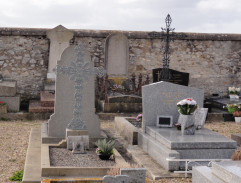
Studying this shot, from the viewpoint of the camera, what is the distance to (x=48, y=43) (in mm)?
15336

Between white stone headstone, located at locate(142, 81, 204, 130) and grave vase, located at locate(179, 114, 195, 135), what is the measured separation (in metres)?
0.88

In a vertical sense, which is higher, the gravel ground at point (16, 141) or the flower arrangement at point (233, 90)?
the flower arrangement at point (233, 90)

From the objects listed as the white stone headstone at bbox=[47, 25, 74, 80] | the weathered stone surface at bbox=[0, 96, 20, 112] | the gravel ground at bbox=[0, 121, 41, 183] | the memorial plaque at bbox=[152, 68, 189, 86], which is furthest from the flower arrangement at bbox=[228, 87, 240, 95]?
the weathered stone surface at bbox=[0, 96, 20, 112]

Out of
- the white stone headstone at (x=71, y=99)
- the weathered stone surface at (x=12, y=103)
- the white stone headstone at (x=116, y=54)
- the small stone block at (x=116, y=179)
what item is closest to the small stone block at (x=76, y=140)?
the white stone headstone at (x=71, y=99)

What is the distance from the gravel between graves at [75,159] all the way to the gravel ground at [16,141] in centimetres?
60

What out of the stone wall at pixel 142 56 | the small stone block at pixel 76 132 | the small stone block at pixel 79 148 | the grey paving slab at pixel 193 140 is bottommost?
the small stone block at pixel 79 148

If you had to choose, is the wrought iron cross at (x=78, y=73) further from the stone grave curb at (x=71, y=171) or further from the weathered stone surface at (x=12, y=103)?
the weathered stone surface at (x=12, y=103)

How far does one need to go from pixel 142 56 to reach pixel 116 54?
1252 mm

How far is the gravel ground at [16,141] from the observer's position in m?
6.79

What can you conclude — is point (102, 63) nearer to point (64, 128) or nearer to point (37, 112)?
point (37, 112)

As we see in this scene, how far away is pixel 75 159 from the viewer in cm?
711

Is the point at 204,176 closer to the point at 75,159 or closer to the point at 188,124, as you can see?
the point at 75,159

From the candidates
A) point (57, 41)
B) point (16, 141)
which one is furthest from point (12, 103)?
point (16, 141)

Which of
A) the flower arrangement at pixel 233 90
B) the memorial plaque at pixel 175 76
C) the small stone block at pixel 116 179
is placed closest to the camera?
the small stone block at pixel 116 179
